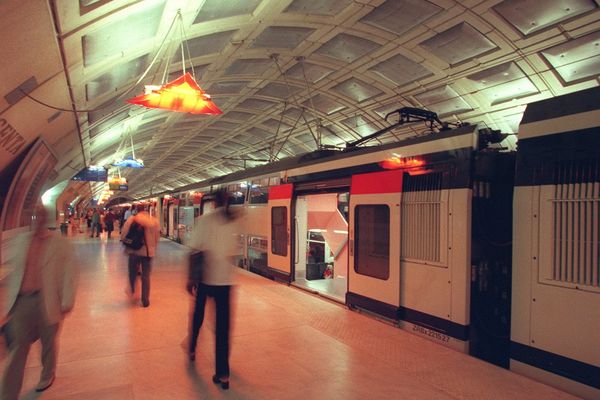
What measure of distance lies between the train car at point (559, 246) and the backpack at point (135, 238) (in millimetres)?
5219

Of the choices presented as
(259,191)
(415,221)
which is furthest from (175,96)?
(415,221)

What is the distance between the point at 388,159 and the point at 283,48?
6.51 metres

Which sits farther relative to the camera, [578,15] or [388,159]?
[578,15]

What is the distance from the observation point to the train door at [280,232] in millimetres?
7828

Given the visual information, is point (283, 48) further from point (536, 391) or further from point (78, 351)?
point (536, 391)

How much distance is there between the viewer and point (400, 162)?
524cm

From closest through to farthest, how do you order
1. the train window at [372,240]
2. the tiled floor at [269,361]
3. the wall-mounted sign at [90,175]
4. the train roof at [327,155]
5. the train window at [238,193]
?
the tiled floor at [269,361] → the train roof at [327,155] → the train window at [372,240] → the train window at [238,193] → the wall-mounted sign at [90,175]

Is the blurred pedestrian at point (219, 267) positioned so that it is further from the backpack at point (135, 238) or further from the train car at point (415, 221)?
the backpack at point (135, 238)

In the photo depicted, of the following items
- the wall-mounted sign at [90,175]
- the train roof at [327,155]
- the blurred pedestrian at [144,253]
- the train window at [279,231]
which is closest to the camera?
the train roof at [327,155]

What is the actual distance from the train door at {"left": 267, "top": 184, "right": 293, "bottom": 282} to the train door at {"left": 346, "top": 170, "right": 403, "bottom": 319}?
2097 millimetres

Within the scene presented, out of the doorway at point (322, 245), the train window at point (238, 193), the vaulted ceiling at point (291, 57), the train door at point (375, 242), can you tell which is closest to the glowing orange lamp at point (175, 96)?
the vaulted ceiling at point (291, 57)

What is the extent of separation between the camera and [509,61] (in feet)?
33.4

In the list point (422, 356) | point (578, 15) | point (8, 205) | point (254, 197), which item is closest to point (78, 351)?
point (422, 356)

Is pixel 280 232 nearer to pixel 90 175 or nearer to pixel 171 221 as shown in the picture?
pixel 171 221
